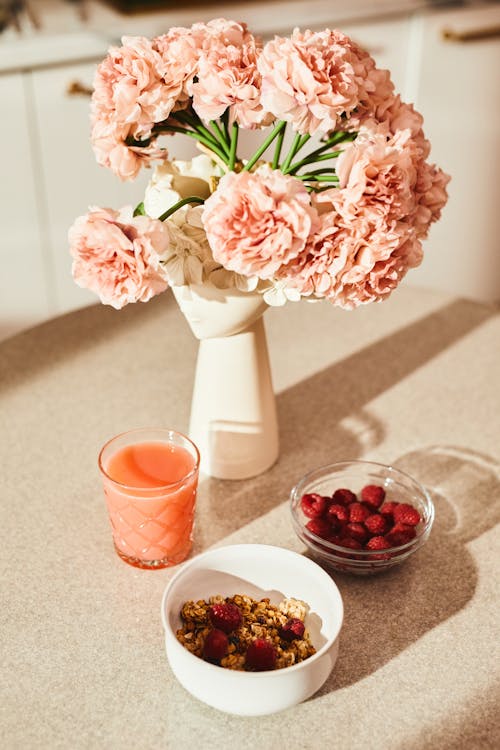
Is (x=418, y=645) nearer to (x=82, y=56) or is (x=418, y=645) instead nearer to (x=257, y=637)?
(x=257, y=637)

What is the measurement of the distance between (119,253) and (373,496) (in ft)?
1.31

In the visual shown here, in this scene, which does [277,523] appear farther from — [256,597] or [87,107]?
[87,107]

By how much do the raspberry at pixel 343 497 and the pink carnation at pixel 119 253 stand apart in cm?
31

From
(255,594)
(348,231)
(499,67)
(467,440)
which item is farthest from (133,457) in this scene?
(499,67)

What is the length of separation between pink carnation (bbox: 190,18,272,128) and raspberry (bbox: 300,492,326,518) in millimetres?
412

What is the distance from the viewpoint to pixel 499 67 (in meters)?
2.67

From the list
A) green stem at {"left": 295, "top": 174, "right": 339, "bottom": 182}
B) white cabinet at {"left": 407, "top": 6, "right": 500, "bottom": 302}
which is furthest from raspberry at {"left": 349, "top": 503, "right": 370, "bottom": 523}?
white cabinet at {"left": 407, "top": 6, "right": 500, "bottom": 302}

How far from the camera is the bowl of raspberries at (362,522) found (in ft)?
2.77

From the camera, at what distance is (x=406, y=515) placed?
0.88 meters

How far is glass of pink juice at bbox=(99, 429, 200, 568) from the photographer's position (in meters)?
0.85

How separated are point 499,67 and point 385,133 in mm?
2090

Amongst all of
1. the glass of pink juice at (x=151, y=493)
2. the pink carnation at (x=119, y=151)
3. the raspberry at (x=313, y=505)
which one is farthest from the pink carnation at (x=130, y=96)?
the raspberry at (x=313, y=505)

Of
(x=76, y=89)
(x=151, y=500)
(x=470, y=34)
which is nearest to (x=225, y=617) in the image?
(x=151, y=500)

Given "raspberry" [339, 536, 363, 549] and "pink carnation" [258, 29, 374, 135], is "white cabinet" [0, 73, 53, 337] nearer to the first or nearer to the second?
"pink carnation" [258, 29, 374, 135]
